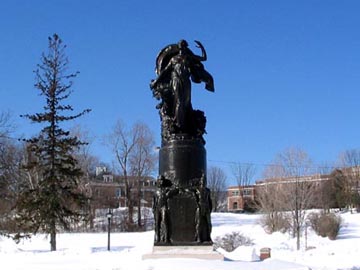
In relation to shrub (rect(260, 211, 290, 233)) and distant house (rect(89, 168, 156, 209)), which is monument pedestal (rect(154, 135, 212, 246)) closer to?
distant house (rect(89, 168, 156, 209))

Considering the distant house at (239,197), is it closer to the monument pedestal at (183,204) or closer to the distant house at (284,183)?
the distant house at (284,183)

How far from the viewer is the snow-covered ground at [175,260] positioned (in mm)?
10594

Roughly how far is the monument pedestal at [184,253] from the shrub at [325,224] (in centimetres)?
3306

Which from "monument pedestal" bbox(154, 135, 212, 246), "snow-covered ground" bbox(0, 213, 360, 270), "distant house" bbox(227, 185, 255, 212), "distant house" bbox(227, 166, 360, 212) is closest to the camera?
"snow-covered ground" bbox(0, 213, 360, 270)

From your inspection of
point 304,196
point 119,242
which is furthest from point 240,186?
point 119,242

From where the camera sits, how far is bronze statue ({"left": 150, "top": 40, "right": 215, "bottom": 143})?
13.0 meters

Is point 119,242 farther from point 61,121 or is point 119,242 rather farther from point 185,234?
point 185,234

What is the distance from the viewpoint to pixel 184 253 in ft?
38.3

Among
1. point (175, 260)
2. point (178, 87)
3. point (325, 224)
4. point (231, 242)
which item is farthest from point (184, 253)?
point (325, 224)

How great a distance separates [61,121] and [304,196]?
74.4 ft

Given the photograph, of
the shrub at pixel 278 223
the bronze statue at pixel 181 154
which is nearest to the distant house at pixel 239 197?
the shrub at pixel 278 223

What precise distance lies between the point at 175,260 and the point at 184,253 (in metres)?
0.85

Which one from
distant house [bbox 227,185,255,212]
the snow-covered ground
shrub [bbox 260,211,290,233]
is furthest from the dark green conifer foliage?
distant house [bbox 227,185,255,212]

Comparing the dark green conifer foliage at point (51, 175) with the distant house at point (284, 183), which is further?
the distant house at point (284, 183)
